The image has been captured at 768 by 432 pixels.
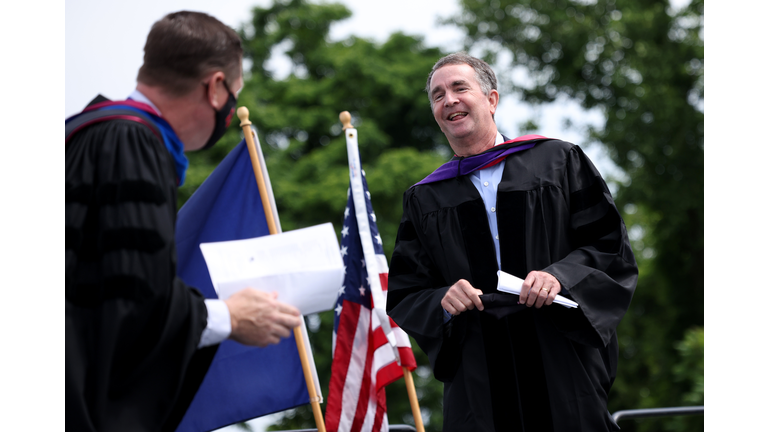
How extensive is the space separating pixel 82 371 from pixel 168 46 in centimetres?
96

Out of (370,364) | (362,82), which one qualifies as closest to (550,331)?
(370,364)

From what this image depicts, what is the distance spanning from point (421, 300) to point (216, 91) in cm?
A: 127

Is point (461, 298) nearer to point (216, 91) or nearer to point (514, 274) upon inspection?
point (514, 274)

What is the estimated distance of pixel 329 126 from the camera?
50.5ft

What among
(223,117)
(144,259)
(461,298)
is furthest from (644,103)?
(144,259)

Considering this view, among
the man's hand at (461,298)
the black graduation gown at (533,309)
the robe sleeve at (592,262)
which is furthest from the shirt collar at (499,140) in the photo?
the man's hand at (461,298)

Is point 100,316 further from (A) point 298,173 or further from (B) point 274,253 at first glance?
(A) point 298,173

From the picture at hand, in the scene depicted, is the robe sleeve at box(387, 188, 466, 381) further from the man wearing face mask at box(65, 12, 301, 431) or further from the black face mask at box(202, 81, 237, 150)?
the black face mask at box(202, 81, 237, 150)

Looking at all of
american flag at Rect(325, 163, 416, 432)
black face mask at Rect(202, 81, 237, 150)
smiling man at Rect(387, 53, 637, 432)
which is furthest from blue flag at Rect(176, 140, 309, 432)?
black face mask at Rect(202, 81, 237, 150)

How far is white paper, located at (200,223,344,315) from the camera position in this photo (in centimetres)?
204

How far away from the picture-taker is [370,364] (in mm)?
4027

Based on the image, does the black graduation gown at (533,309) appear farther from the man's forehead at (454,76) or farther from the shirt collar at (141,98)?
the shirt collar at (141,98)

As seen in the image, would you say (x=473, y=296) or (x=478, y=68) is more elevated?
(x=478, y=68)

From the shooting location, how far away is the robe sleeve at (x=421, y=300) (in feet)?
9.27
